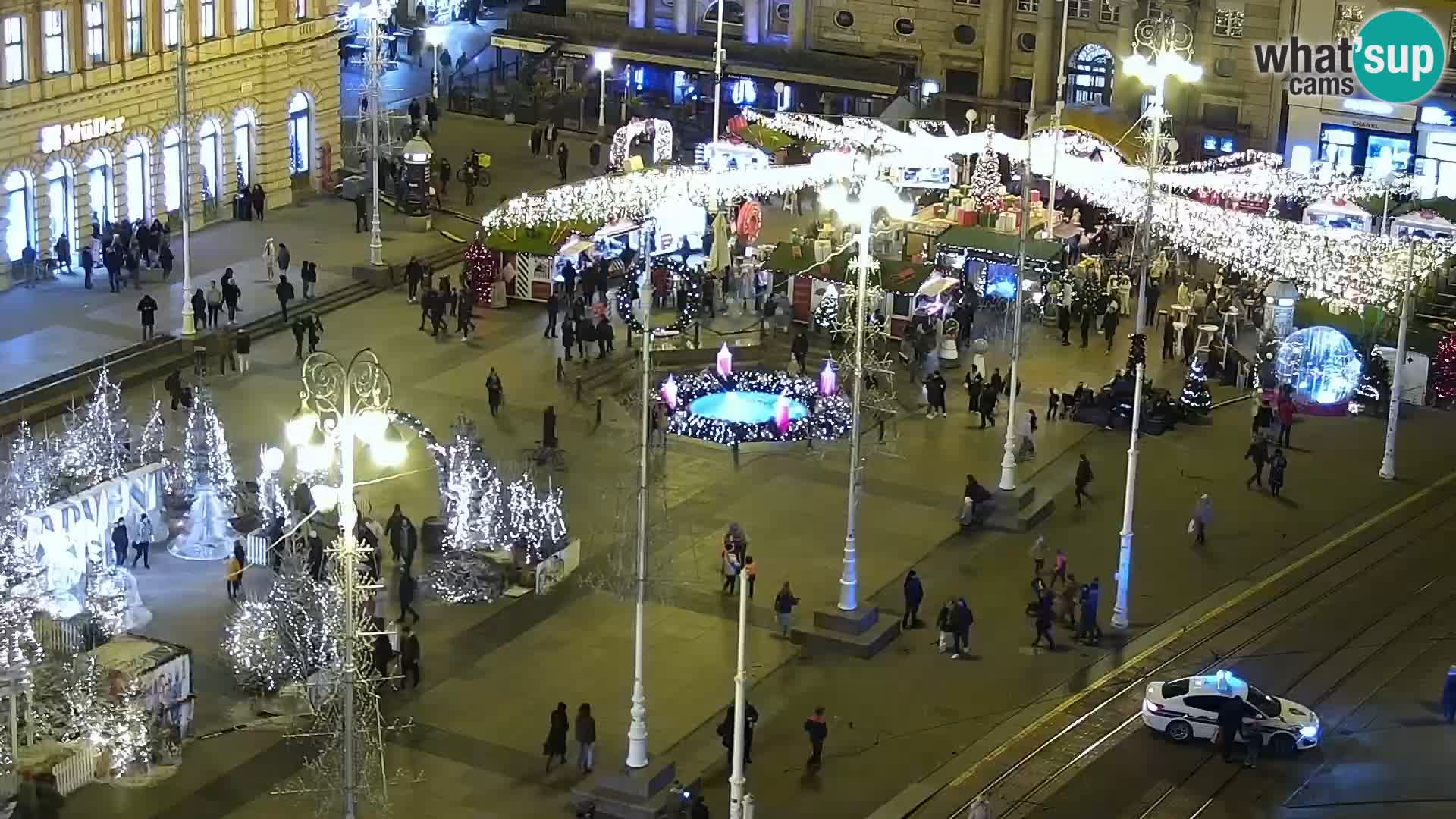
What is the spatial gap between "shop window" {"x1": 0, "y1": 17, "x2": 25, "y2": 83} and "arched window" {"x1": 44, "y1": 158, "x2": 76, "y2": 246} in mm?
2641

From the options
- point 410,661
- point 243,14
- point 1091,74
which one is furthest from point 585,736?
point 1091,74

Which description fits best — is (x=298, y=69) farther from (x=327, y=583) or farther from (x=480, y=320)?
(x=327, y=583)

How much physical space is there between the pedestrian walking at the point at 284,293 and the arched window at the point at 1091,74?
1308 inches

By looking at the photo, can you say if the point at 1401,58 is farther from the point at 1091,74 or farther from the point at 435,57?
the point at 435,57

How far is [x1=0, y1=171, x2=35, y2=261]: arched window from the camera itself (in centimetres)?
6844

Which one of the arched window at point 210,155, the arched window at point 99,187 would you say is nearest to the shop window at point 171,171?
Answer: the arched window at point 210,155

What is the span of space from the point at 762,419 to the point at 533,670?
1580cm

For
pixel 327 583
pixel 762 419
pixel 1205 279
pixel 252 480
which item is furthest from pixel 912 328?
pixel 327 583

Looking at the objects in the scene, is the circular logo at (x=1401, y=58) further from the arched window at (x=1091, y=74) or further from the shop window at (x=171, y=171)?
the shop window at (x=171, y=171)

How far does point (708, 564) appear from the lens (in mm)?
53375

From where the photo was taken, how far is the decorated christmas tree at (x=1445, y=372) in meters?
66.1

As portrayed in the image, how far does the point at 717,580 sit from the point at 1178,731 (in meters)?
10.3

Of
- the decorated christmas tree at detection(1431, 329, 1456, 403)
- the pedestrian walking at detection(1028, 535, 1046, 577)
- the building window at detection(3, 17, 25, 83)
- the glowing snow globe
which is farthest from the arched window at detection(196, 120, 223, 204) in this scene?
the decorated christmas tree at detection(1431, 329, 1456, 403)

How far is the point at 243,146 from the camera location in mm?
77625
